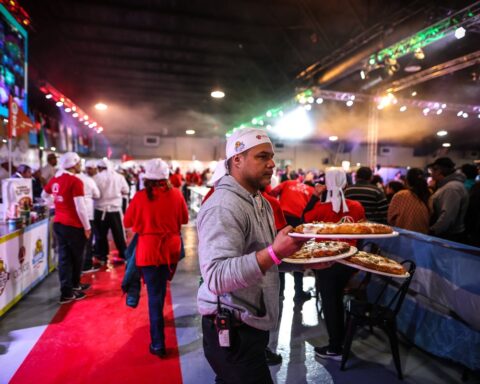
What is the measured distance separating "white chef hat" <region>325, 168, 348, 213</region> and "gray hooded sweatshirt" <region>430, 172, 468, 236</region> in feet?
6.23

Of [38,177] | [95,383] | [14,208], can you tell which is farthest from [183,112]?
[95,383]

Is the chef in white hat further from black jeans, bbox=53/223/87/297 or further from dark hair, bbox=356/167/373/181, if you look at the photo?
black jeans, bbox=53/223/87/297

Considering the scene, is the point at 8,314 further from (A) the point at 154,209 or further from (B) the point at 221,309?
(B) the point at 221,309

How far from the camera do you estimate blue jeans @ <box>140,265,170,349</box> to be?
302 cm

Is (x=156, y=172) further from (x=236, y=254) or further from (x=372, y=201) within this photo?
(x=372, y=201)

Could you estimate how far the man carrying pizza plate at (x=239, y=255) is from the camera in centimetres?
129

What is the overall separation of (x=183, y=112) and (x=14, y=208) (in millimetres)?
11873

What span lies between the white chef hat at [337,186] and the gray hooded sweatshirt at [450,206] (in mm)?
1899

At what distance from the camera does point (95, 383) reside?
2684 mm

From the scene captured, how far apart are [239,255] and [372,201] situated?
339 cm

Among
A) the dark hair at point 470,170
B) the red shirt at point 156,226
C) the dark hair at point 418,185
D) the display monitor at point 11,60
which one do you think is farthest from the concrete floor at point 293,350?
the display monitor at point 11,60

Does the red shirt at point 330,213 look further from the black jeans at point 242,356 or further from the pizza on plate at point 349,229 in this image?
the black jeans at point 242,356

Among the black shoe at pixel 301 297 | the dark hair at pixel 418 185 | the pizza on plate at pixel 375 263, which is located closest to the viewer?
the pizza on plate at pixel 375 263

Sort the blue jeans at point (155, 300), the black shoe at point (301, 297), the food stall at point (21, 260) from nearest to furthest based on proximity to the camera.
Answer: the blue jeans at point (155, 300), the food stall at point (21, 260), the black shoe at point (301, 297)
